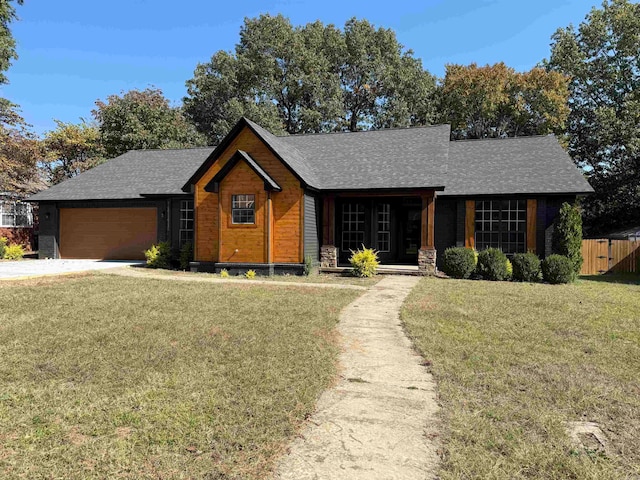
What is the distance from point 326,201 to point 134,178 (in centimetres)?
1110

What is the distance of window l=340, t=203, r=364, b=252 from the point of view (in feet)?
60.4

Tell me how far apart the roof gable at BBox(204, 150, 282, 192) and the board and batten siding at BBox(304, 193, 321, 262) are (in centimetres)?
140

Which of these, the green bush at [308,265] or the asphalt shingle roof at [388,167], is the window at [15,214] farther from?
the green bush at [308,265]

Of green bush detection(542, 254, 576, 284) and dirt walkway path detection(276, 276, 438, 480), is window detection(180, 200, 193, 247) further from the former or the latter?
green bush detection(542, 254, 576, 284)

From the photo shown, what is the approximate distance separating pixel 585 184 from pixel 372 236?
27.2 ft

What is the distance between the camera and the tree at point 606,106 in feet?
98.1

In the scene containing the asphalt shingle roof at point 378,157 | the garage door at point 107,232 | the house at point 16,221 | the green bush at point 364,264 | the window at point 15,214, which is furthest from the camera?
the window at point 15,214

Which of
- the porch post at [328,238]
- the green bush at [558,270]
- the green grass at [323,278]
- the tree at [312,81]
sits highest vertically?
the tree at [312,81]

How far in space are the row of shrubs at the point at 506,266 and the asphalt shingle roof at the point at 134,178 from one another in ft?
40.5

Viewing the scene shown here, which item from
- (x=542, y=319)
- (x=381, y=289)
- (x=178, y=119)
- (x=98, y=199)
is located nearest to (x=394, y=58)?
(x=178, y=119)

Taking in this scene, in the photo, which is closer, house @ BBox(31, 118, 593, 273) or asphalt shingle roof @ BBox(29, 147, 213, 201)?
house @ BBox(31, 118, 593, 273)

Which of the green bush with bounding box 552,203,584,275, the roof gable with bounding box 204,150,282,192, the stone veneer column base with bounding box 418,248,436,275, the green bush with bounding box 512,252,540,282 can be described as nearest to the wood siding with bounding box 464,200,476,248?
the stone veneer column base with bounding box 418,248,436,275

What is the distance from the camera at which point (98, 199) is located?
20.8m

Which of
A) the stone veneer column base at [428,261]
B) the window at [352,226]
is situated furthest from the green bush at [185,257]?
the stone veneer column base at [428,261]
